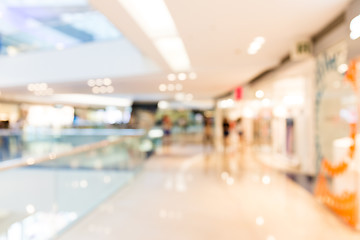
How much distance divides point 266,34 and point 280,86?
4.00 metres

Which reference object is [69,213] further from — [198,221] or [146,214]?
[198,221]

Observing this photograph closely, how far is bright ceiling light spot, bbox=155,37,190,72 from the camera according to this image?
15.8 ft

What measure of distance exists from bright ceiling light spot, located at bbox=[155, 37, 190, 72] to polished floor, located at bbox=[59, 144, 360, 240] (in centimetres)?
274

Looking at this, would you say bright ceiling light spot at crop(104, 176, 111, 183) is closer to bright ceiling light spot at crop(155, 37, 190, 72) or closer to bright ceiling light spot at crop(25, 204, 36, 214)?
bright ceiling light spot at crop(25, 204, 36, 214)

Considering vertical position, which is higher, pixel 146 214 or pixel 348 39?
pixel 348 39

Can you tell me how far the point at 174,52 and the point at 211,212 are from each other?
3286 mm

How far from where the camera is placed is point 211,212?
4160mm

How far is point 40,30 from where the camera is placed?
381 inches

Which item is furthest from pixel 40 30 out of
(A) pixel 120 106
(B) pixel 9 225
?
(A) pixel 120 106

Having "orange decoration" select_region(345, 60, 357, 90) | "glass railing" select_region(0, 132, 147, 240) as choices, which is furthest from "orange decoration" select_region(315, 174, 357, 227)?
"glass railing" select_region(0, 132, 147, 240)

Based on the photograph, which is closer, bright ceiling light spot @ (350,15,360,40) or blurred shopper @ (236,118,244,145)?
bright ceiling light spot @ (350,15,360,40)

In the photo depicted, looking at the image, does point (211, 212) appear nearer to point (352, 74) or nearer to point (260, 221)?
point (260, 221)

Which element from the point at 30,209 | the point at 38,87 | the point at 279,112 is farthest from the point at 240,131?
the point at 38,87

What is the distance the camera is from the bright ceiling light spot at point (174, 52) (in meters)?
4.81
